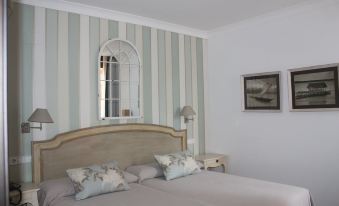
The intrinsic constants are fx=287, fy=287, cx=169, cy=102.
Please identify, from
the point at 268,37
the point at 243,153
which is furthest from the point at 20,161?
the point at 268,37

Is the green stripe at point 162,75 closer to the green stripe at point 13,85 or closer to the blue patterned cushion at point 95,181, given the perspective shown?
the blue patterned cushion at point 95,181

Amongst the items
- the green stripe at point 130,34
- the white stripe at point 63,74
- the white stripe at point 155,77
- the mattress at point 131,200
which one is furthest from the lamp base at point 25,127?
the white stripe at point 155,77

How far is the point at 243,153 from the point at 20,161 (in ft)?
9.18

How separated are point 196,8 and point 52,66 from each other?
1777 millimetres

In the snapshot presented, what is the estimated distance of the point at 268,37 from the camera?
12.2ft

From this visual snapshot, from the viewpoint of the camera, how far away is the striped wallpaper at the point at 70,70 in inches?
113

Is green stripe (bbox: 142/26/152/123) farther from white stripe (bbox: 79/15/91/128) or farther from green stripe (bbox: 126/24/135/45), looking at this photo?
white stripe (bbox: 79/15/91/128)

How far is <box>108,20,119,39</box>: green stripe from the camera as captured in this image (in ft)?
11.5

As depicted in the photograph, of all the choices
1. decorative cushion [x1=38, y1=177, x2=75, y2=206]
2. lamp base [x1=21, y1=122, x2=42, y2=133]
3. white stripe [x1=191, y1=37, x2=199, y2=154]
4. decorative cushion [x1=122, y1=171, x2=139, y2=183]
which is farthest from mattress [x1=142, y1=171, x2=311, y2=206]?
lamp base [x1=21, y1=122, x2=42, y2=133]

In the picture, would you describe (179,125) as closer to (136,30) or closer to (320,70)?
(136,30)

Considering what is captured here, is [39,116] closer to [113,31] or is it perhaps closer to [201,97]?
[113,31]

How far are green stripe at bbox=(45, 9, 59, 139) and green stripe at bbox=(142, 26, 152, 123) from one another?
114cm

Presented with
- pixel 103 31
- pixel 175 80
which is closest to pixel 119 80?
pixel 103 31

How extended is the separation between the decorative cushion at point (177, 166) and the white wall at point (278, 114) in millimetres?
998
